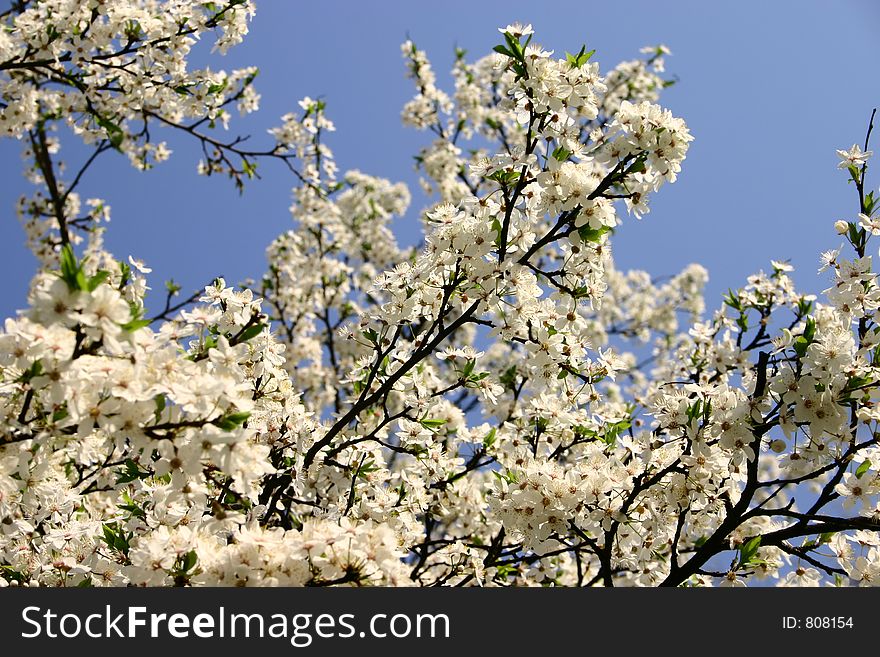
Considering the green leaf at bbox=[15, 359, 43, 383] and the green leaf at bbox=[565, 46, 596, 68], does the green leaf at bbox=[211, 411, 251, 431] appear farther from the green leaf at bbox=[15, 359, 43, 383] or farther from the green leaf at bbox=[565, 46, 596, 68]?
the green leaf at bbox=[565, 46, 596, 68]

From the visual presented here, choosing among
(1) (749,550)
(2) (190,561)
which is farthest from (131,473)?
(1) (749,550)

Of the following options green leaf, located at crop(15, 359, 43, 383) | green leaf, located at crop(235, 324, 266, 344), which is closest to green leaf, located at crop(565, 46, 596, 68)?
green leaf, located at crop(235, 324, 266, 344)

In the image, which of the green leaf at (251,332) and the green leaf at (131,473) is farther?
the green leaf at (131,473)

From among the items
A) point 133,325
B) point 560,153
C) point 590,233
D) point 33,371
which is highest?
point 560,153

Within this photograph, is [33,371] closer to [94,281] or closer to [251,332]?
[94,281]

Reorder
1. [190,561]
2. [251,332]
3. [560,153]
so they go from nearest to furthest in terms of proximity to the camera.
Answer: [190,561] < [251,332] < [560,153]

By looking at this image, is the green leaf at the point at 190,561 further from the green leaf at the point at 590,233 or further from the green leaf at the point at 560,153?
the green leaf at the point at 560,153

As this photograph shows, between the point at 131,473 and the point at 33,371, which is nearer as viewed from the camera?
the point at 33,371

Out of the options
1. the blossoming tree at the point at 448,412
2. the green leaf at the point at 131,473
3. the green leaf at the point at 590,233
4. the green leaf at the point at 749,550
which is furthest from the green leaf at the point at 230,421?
the green leaf at the point at 749,550

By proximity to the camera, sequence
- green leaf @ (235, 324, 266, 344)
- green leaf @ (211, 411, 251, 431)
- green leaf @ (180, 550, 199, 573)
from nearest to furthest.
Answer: green leaf @ (211, 411, 251, 431) < green leaf @ (180, 550, 199, 573) < green leaf @ (235, 324, 266, 344)

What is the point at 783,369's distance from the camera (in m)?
3.78
